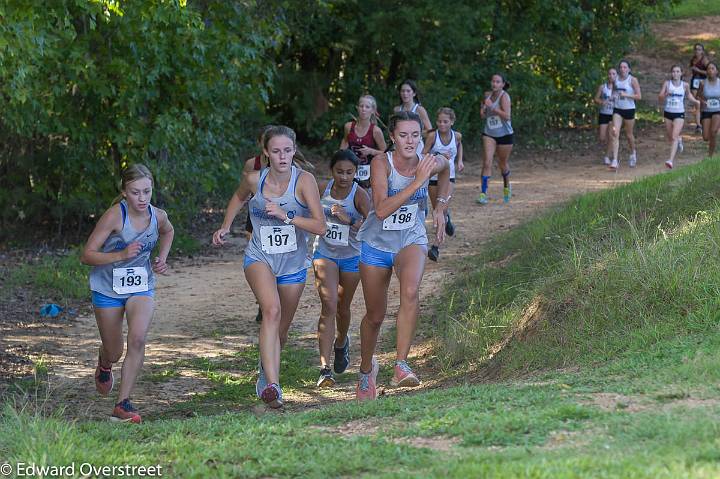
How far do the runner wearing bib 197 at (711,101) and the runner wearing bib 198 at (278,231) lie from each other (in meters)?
11.6

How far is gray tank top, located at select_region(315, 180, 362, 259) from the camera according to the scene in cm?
862

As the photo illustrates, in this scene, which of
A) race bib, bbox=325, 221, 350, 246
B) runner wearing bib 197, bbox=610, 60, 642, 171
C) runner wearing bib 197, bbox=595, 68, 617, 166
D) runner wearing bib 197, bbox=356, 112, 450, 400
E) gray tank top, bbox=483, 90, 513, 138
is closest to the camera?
runner wearing bib 197, bbox=356, 112, 450, 400

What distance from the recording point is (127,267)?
7.77m

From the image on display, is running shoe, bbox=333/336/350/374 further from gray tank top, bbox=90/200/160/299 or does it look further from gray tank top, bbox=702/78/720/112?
gray tank top, bbox=702/78/720/112

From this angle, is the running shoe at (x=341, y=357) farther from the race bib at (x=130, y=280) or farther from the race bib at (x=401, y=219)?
the race bib at (x=130, y=280)

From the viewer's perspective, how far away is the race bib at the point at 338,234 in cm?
861

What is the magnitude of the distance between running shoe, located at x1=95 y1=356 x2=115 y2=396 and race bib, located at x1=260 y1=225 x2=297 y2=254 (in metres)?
1.68

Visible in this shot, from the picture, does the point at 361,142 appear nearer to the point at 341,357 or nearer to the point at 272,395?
the point at 341,357

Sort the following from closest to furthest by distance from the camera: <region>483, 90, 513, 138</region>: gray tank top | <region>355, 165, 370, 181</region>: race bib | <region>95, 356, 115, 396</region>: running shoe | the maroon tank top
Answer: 1. <region>95, 356, 115, 396</region>: running shoe
2. <region>355, 165, 370, 181</region>: race bib
3. the maroon tank top
4. <region>483, 90, 513, 138</region>: gray tank top

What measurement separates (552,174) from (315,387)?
11923mm

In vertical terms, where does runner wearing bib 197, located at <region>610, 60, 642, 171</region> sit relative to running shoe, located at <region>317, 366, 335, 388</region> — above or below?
above

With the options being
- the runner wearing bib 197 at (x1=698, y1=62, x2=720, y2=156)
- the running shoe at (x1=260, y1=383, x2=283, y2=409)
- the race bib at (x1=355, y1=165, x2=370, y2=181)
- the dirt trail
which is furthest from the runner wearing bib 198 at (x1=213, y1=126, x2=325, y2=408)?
the runner wearing bib 197 at (x1=698, y1=62, x2=720, y2=156)

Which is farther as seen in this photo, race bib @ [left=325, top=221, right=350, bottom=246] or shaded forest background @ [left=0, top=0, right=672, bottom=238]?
shaded forest background @ [left=0, top=0, right=672, bottom=238]

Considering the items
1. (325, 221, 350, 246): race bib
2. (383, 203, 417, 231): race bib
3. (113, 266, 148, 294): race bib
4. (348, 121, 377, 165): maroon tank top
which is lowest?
(113, 266, 148, 294): race bib
